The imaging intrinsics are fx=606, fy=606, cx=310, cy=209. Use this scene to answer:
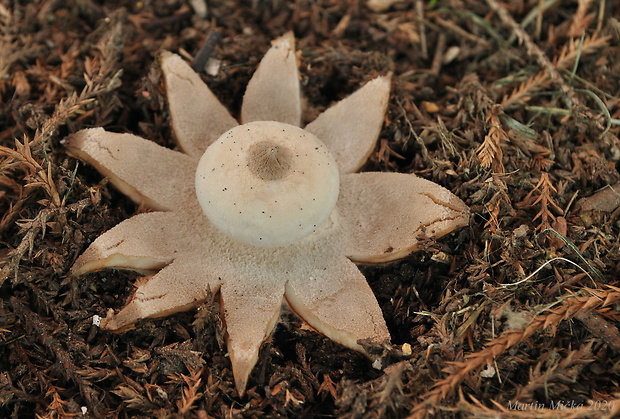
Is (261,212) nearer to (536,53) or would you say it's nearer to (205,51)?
(205,51)

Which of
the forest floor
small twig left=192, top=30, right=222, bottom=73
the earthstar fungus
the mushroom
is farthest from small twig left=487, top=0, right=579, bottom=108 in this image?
small twig left=192, top=30, right=222, bottom=73

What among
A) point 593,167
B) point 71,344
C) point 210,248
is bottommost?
point 71,344

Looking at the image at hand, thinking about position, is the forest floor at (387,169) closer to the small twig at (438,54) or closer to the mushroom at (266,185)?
the small twig at (438,54)

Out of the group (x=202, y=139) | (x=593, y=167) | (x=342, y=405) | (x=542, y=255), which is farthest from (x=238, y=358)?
(x=593, y=167)

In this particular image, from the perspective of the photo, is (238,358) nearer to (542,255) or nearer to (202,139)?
(202,139)

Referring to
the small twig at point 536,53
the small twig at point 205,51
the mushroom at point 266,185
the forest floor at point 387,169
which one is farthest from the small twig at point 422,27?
the mushroom at point 266,185

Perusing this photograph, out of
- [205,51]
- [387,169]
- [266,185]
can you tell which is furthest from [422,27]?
[266,185]
